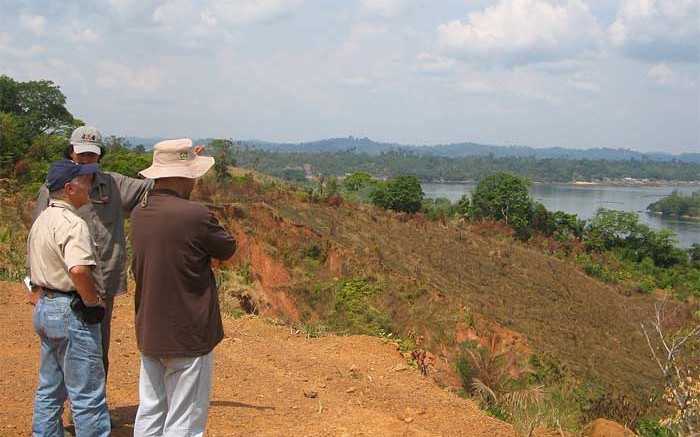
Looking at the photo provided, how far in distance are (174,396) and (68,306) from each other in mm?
691

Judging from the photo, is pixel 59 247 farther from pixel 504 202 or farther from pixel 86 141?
pixel 504 202

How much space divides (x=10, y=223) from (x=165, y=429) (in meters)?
8.69

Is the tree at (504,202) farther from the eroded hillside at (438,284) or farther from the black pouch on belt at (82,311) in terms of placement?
the black pouch on belt at (82,311)

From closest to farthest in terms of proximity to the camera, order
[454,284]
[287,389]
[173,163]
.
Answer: [173,163] → [287,389] → [454,284]

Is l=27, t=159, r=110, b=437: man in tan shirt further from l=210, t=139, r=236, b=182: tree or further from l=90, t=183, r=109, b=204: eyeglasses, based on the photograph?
l=210, t=139, r=236, b=182: tree

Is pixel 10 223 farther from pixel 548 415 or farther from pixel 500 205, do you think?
pixel 500 205

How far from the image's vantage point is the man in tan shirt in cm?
292

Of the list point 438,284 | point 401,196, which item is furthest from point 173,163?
point 401,196

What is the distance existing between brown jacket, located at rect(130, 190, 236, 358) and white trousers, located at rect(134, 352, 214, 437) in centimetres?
8

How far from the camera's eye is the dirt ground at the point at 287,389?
4.13 metres

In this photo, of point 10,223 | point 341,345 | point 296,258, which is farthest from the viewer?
point 296,258

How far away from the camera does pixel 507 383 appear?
22.4ft

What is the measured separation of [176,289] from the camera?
2.69 meters

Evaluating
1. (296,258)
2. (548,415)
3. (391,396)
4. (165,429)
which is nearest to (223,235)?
(165,429)
